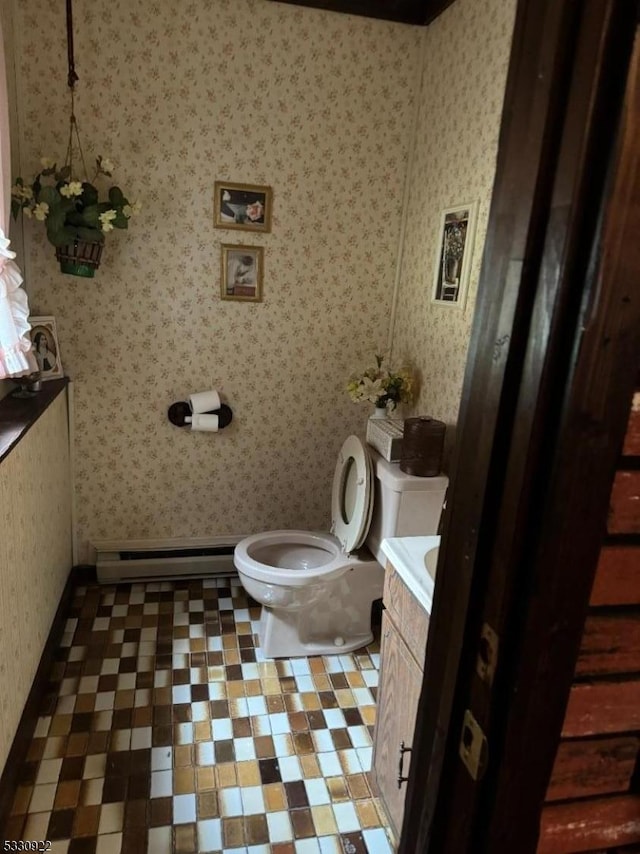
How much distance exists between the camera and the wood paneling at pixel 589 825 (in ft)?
2.22

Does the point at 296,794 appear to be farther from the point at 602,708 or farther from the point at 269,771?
the point at 602,708

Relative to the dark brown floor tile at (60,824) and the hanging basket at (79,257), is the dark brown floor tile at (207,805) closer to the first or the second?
the dark brown floor tile at (60,824)

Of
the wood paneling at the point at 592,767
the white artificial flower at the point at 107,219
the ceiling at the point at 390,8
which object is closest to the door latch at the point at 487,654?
the wood paneling at the point at 592,767

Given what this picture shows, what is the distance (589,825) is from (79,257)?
230cm

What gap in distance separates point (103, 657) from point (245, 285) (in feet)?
5.32

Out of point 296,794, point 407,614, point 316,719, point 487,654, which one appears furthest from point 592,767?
point 316,719

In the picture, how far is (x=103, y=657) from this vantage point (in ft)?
7.53

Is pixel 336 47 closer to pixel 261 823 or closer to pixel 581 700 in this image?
pixel 581 700

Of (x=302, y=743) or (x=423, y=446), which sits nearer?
(x=302, y=743)

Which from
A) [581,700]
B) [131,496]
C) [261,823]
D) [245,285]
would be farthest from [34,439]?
[581,700]

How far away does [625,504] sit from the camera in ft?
1.87

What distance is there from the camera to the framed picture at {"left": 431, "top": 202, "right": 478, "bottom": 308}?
2.17 meters

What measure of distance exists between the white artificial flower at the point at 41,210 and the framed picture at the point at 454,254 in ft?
4.90

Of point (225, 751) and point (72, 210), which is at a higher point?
point (72, 210)
